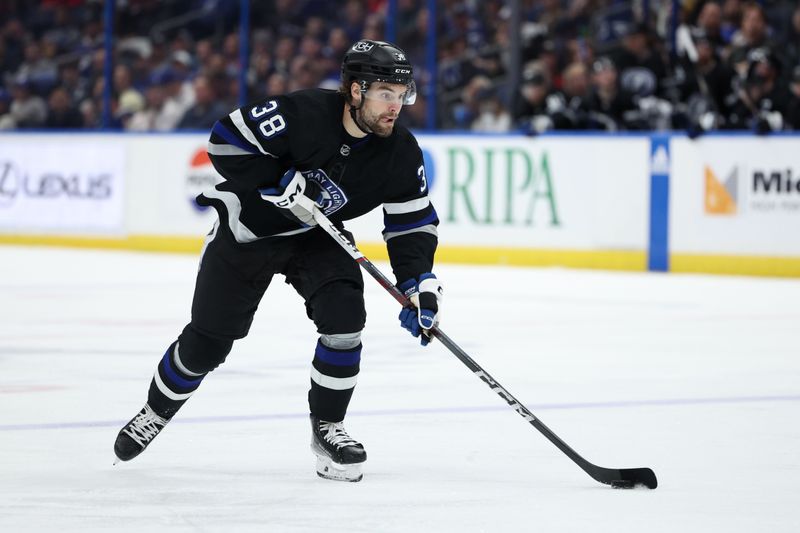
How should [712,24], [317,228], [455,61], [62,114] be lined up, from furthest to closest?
[62,114] < [455,61] < [712,24] < [317,228]

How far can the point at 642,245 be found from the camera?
36.1 ft

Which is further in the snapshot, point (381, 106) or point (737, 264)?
point (737, 264)

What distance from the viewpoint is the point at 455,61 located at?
44.7 ft

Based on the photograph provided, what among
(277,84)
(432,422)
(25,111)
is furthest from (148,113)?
(432,422)

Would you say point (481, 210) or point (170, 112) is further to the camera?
point (170, 112)

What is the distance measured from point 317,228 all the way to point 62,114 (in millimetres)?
10518

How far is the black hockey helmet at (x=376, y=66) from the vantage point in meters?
3.84

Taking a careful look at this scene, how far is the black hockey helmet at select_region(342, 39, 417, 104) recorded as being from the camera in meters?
3.84

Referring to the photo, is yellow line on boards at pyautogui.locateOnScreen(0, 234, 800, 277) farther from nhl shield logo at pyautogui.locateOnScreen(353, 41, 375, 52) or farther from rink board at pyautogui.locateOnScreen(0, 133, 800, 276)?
nhl shield logo at pyautogui.locateOnScreen(353, 41, 375, 52)

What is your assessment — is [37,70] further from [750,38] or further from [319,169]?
[319,169]

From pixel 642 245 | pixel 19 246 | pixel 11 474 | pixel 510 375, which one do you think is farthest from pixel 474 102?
pixel 11 474

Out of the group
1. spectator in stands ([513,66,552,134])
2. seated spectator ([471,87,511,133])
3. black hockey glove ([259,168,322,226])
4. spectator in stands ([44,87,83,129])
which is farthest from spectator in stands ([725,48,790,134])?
black hockey glove ([259,168,322,226])

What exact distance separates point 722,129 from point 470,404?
634 cm

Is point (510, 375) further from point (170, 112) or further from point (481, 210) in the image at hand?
point (170, 112)
